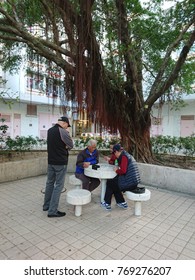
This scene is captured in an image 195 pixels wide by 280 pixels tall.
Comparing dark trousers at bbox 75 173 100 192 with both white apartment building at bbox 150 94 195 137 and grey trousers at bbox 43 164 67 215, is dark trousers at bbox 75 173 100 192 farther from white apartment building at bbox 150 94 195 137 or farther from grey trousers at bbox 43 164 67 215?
white apartment building at bbox 150 94 195 137

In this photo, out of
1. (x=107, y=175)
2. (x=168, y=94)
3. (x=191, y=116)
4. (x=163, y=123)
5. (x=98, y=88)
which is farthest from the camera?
(x=163, y=123)

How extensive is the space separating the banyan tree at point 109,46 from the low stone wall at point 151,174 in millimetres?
863

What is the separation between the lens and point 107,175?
3.28 metres

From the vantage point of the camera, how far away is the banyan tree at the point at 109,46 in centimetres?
340

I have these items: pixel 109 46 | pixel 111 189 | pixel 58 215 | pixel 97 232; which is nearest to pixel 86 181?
pixel 111 189

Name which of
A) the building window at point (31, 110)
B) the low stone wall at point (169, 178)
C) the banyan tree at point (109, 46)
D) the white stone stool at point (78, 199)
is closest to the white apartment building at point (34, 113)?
the building window at point (31, 110)

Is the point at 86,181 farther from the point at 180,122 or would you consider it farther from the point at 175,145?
the point at 180,122

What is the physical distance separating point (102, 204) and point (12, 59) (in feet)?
21.1

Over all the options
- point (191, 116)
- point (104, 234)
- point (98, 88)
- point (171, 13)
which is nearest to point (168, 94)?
point (171, 13)

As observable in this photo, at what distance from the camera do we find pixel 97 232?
2.65 meters

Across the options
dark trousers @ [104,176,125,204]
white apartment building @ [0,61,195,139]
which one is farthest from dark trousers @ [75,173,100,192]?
white apartment building @ [0,61,195,139]

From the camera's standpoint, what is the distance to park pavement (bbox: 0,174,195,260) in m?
2.21

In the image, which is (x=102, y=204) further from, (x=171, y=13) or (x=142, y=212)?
(x=171, y=13)

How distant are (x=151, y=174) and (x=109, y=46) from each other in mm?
3350
